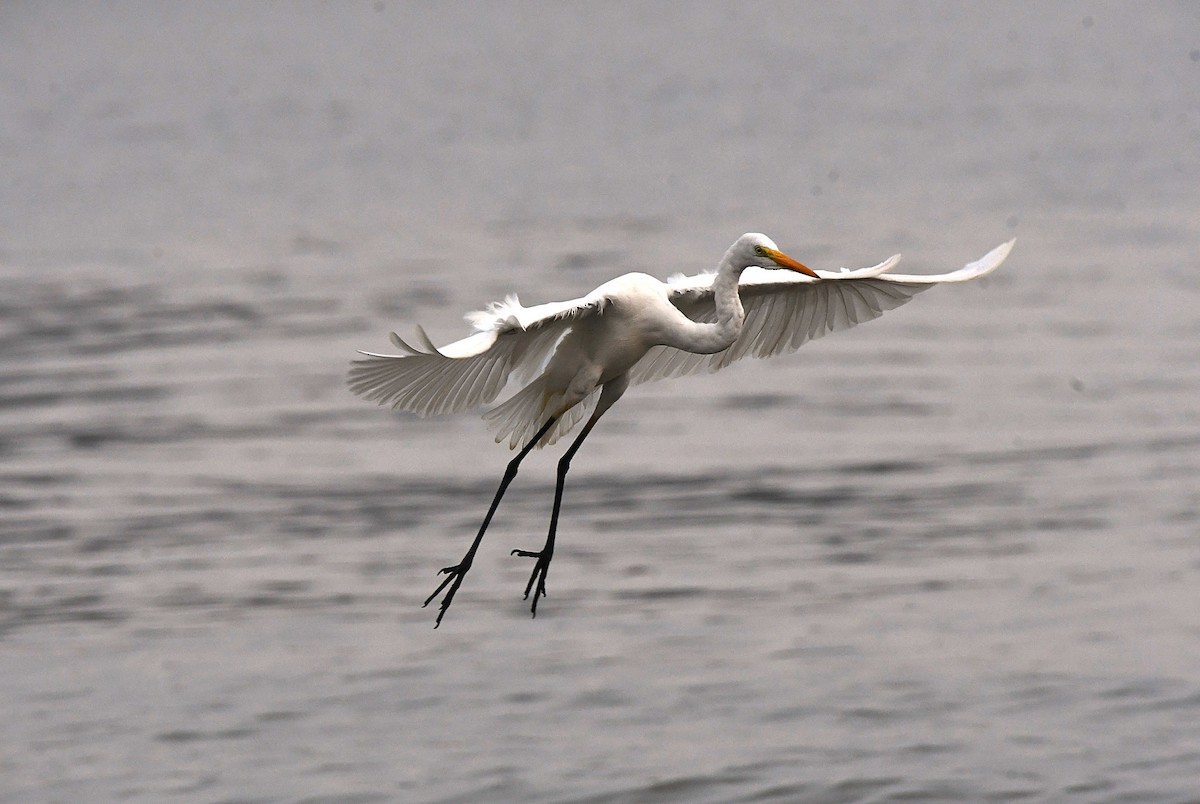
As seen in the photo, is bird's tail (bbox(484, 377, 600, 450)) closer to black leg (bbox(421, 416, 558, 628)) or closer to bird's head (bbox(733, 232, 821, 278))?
black leg (bbox(421, 416, 558, 628))

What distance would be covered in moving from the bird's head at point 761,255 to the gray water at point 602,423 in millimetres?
9712

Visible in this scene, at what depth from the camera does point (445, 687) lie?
22.0m

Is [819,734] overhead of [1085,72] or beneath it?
beneath

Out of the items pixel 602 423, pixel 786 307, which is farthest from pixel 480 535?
pixel 602 423

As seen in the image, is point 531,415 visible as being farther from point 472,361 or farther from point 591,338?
point 472,361

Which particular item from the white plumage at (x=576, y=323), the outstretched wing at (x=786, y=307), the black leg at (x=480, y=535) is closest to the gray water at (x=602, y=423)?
the outstretched wing at (x=786, y=307)

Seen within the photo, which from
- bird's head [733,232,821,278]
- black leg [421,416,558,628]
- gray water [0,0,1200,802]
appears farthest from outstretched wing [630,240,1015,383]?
gray water [0,0,1200,802]

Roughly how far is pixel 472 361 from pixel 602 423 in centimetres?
1880

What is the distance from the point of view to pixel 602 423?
29.7m

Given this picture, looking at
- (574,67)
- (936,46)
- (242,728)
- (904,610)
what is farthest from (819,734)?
(936,46)

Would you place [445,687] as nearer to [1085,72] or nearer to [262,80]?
[262,80]

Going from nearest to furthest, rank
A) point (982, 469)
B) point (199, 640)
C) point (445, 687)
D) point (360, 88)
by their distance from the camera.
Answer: point (445, 687) → point (199, 640) → point (982, 469) → point (360, 88)

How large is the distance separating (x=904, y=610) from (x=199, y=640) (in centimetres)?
826

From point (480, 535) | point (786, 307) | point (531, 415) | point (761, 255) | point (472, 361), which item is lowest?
point (480, 535)
